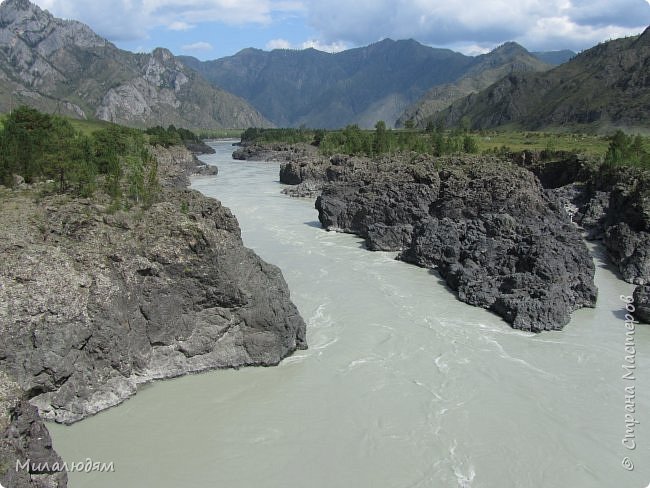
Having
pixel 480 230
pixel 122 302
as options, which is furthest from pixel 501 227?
pixel 122 302

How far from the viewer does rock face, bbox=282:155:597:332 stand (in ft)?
90.9

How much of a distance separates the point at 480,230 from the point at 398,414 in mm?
21415

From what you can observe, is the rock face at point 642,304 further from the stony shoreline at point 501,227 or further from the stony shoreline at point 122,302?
the stony shoreline at point 122,302

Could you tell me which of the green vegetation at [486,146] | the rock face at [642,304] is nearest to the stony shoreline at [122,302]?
the rock face at [642,304]

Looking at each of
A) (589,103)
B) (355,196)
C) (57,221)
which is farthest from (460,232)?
(589,103)

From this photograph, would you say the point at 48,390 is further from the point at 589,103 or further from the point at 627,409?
the point at 589,103

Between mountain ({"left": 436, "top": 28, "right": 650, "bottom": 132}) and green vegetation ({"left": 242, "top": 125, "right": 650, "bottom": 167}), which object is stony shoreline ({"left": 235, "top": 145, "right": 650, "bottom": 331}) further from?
mountain ({"left": 436, "top": 28, "right": 650, "bottom": 132})

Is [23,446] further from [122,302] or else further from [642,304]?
[642,304]

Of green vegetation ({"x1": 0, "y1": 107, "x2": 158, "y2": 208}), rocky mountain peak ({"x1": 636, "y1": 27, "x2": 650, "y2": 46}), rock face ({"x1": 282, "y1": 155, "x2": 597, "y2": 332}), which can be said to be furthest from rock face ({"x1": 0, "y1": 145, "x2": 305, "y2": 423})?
rocky mountain peak ({"x1": 636, "y1": 27, "x2": 650, "y2": 46})

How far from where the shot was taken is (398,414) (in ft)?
58.9

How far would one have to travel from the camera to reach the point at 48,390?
54.2 feet

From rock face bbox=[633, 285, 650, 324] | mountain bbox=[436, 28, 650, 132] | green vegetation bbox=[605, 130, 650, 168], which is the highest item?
mountain bbox=[436, 28, 650, 132]

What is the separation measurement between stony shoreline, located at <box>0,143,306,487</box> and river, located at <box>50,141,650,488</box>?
3.12ft

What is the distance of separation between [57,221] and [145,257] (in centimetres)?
397
